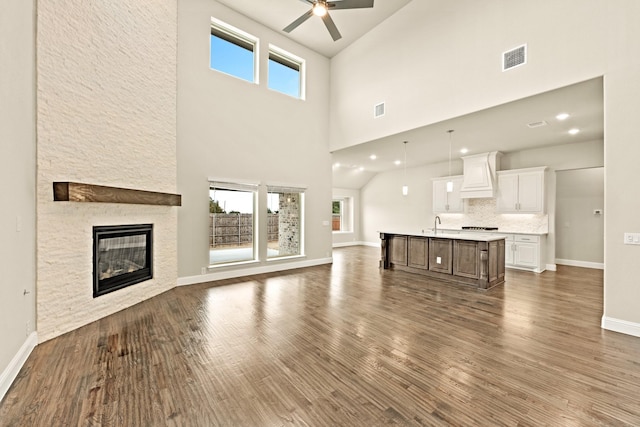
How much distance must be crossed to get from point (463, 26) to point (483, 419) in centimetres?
558

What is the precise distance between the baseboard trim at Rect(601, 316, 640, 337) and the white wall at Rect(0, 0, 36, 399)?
5879mm

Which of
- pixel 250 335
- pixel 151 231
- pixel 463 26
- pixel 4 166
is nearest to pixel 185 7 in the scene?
pixel 151 231

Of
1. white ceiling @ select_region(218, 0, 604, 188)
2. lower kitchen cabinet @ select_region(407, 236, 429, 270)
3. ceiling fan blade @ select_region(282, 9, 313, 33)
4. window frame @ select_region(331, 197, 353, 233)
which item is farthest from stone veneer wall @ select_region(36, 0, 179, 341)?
window frame @ select_region(331, 197, 353, 233)

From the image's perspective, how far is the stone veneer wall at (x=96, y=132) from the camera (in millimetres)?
3078

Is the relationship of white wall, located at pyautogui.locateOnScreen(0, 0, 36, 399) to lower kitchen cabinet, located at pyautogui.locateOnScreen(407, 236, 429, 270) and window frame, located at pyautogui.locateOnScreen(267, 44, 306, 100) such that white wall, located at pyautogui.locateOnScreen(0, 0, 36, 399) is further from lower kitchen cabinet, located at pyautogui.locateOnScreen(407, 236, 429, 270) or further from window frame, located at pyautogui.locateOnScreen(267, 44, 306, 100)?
lower kitchen cabinet, located at pyautogui.locateOnScreen(407, 236, 429, 270)

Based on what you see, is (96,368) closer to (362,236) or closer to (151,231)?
(151,231)

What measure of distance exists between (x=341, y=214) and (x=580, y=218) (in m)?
7.76

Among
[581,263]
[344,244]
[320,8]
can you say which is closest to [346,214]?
[344,244]

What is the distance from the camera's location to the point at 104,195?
3494mm

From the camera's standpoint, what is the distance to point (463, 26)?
470 cm

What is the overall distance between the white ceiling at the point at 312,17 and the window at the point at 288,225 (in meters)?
3.69

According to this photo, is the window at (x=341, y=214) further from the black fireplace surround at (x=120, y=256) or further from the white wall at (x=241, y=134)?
the black fireplace surround at (x=120, y=256)

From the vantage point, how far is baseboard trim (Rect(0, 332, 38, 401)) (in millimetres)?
2068

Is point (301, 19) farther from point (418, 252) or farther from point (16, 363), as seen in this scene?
point (16, 363)
